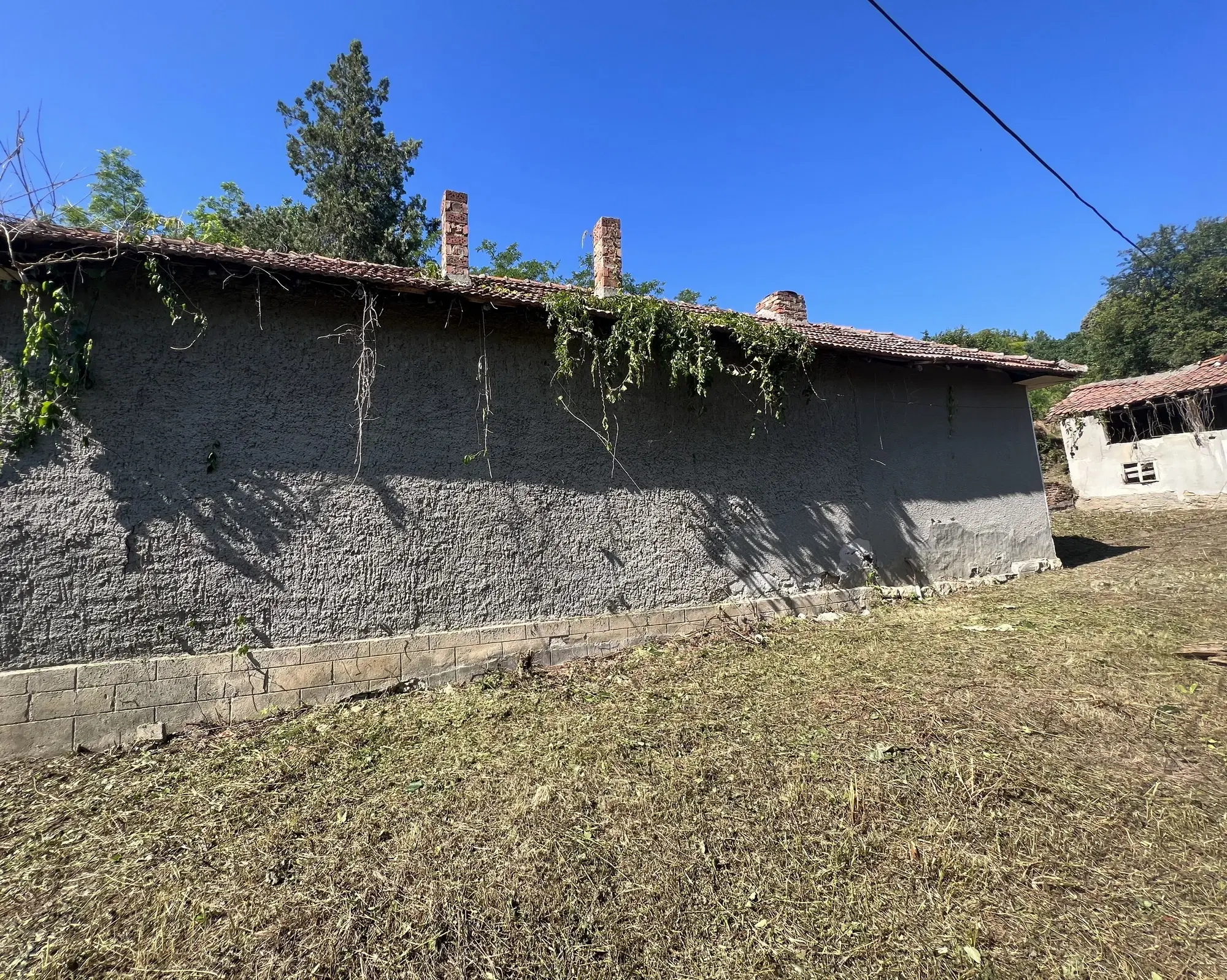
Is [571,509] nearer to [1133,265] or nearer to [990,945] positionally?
[990,945]

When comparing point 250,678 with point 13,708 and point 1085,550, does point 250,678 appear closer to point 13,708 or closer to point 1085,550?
Answer: point 13,708

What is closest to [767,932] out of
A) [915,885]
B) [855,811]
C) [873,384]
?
[915,885]

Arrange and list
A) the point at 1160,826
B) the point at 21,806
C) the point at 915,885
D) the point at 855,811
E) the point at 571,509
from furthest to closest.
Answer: the point at 571,509 < the point at 21,806 < the point at 855,811 < the point at 1160,826 < the point at 915,885

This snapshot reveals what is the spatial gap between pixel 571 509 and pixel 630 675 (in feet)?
5.47

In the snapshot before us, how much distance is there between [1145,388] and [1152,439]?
1.25 meters

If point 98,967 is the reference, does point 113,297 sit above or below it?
above

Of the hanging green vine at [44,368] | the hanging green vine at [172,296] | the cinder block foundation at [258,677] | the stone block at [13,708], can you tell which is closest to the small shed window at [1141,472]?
the cinder block foundation at [258,677]

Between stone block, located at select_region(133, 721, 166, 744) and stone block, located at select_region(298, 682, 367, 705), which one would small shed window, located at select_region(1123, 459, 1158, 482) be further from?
stone block, located at select_region(133, 721, 166, 744)

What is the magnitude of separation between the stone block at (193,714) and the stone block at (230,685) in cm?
5

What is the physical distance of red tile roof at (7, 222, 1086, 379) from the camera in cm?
407

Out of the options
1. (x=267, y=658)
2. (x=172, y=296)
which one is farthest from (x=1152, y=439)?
(x=172, y=296)

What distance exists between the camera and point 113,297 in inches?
174

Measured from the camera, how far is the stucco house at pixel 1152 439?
12180 millimetres

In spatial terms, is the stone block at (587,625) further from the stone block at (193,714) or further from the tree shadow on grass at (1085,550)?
the tree shadow on grass at (1085,550)
